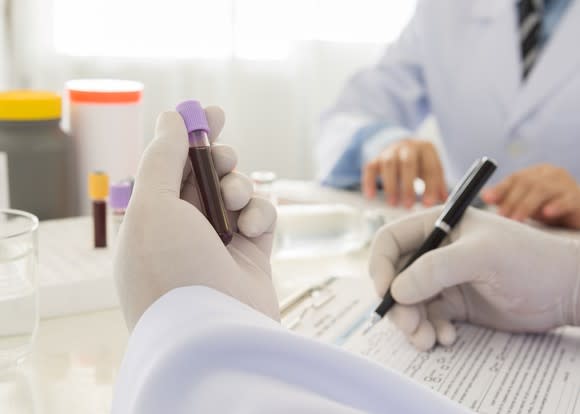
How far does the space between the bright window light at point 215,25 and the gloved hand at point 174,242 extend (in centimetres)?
145

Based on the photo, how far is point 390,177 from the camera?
1099mm

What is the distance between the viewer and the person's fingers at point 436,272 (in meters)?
0.63

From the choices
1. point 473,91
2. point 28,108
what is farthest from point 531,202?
point 28,108

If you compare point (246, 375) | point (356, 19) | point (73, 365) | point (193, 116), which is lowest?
point (73, 365)

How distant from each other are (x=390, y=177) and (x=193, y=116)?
608mm

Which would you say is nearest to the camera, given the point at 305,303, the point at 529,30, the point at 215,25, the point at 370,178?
the point at 305,303

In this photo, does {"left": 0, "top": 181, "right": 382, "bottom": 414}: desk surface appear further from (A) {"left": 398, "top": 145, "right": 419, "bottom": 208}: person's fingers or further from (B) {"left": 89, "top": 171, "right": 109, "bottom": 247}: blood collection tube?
(A) {"left": 398, "top": 145, "right": 419, "bottom": 208}: person's fingers

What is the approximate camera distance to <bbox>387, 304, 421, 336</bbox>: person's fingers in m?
0.62

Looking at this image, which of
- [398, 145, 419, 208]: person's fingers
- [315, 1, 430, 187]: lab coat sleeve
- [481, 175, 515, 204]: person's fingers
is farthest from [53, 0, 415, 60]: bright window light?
[481, 175, 515, 204]: person's fingers

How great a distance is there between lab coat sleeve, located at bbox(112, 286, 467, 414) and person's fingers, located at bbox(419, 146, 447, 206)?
2.36 ft

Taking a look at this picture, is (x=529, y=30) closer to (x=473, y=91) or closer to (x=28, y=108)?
(x=473, y=91)

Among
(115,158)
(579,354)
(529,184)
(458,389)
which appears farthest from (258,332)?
(529,184)

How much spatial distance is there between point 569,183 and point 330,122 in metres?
0.51

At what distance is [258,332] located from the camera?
37cm
